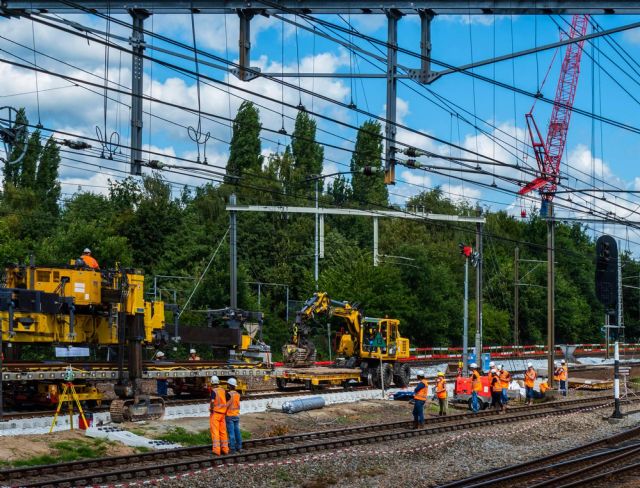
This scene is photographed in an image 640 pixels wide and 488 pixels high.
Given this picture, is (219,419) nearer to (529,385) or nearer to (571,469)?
(571,469)

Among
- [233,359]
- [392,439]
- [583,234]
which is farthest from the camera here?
[583,234]

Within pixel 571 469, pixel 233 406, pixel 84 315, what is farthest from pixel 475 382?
pixel 233 406

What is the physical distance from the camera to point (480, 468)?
65.6 feet

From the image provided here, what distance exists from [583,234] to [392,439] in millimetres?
77346

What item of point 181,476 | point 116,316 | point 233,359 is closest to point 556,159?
point 233,359

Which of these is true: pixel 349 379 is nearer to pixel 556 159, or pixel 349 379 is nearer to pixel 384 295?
pixel 384 295

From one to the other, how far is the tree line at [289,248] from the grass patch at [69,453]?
27.9 m

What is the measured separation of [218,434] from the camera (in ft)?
65.5

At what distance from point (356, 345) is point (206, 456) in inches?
742

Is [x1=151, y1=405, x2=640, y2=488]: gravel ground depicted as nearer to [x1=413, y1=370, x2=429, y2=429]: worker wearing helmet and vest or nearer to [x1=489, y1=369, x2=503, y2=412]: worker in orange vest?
[x1=413, y1=370, x2=429, y2=429]: worker wearing helmet and vest

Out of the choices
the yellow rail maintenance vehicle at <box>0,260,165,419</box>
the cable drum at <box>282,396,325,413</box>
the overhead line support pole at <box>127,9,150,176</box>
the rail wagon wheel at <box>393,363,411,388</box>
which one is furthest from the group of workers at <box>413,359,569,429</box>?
the overhead line support pole at <box>127,9,150,176</box>

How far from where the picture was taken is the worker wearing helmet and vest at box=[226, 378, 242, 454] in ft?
65.6

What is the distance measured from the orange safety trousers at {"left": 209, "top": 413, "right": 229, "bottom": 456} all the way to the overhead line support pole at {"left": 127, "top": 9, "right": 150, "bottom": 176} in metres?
5.34

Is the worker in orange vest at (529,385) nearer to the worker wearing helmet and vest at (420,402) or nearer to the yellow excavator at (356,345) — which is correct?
the yellow excavator at (356,345)
